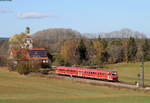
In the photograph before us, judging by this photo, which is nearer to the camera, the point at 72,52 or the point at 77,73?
the point at 77,73

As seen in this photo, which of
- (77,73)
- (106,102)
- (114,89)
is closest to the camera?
(106,102)

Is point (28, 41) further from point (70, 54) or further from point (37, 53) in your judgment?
point (70, 54)

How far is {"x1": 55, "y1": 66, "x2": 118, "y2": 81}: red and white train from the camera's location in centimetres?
5984

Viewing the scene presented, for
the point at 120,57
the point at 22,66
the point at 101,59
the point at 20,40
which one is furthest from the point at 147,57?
the point at 22,66

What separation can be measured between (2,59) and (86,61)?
3145 cm

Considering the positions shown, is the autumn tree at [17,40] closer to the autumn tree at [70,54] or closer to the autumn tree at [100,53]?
the autumn tree at [70,54]

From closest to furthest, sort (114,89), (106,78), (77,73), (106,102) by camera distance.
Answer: (106,102)
(114,89)
(106,78)
(77,73)

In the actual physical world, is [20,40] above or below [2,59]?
above

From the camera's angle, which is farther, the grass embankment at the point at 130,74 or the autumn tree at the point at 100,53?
the autumn tree at the point at 100,53

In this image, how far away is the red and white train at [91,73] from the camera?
59844mm

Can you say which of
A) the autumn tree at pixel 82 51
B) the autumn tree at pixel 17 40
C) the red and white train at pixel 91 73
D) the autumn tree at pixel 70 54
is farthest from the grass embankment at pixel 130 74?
the autumn tree at pixel 17 40

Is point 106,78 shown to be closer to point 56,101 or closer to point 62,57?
point 56,101

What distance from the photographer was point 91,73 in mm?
64812

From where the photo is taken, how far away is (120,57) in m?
129
